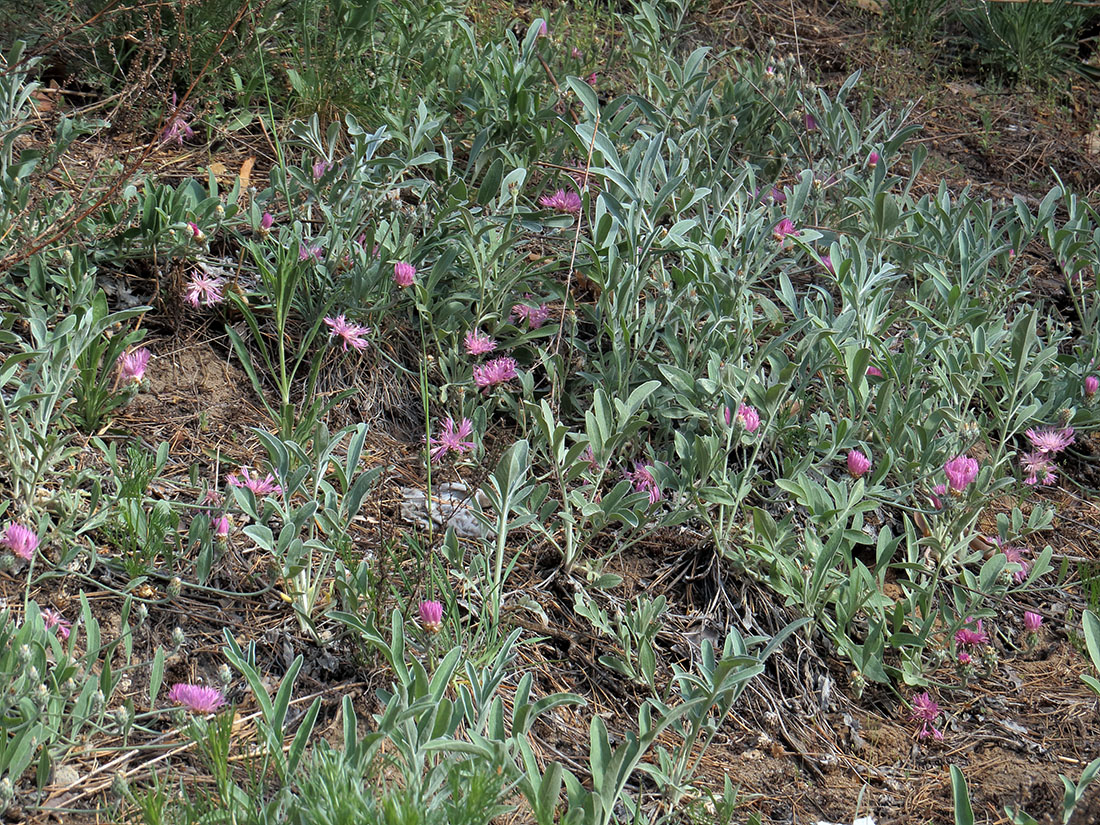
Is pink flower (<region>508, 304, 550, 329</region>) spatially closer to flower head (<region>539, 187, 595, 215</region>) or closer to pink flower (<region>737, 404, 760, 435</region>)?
flower head (<region>539, 187, 595, 215</region>)

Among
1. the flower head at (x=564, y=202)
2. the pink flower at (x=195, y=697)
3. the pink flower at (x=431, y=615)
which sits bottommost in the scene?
the pink flower at (x=195, y=697)

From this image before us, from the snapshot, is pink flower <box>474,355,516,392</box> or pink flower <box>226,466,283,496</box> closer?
pink flower <box>226,466,283,496</box>

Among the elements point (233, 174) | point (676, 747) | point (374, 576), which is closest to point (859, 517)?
point (676, 747)

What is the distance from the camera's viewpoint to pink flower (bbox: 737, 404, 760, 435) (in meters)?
2.37

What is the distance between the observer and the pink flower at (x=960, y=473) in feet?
7.98

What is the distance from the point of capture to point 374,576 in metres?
2.20

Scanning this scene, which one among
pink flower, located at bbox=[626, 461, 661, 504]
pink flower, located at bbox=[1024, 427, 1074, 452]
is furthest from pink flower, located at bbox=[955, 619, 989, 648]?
pink flower, located at bbox=[626, 461, 661, 504]

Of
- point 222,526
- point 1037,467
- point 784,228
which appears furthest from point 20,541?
point 1037,467

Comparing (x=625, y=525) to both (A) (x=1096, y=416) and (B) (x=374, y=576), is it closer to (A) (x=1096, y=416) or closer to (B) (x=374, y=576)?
(B) (x=374, y=576)

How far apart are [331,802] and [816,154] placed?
3033 mm

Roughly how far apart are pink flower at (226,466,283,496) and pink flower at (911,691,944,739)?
145cm

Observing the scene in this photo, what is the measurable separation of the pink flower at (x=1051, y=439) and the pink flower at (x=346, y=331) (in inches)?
70.2

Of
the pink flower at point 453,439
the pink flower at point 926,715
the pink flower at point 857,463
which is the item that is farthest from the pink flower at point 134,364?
the pink flower at point 926,715

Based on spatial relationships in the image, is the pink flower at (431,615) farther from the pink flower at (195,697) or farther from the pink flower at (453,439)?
the pink flower at (453,439)
